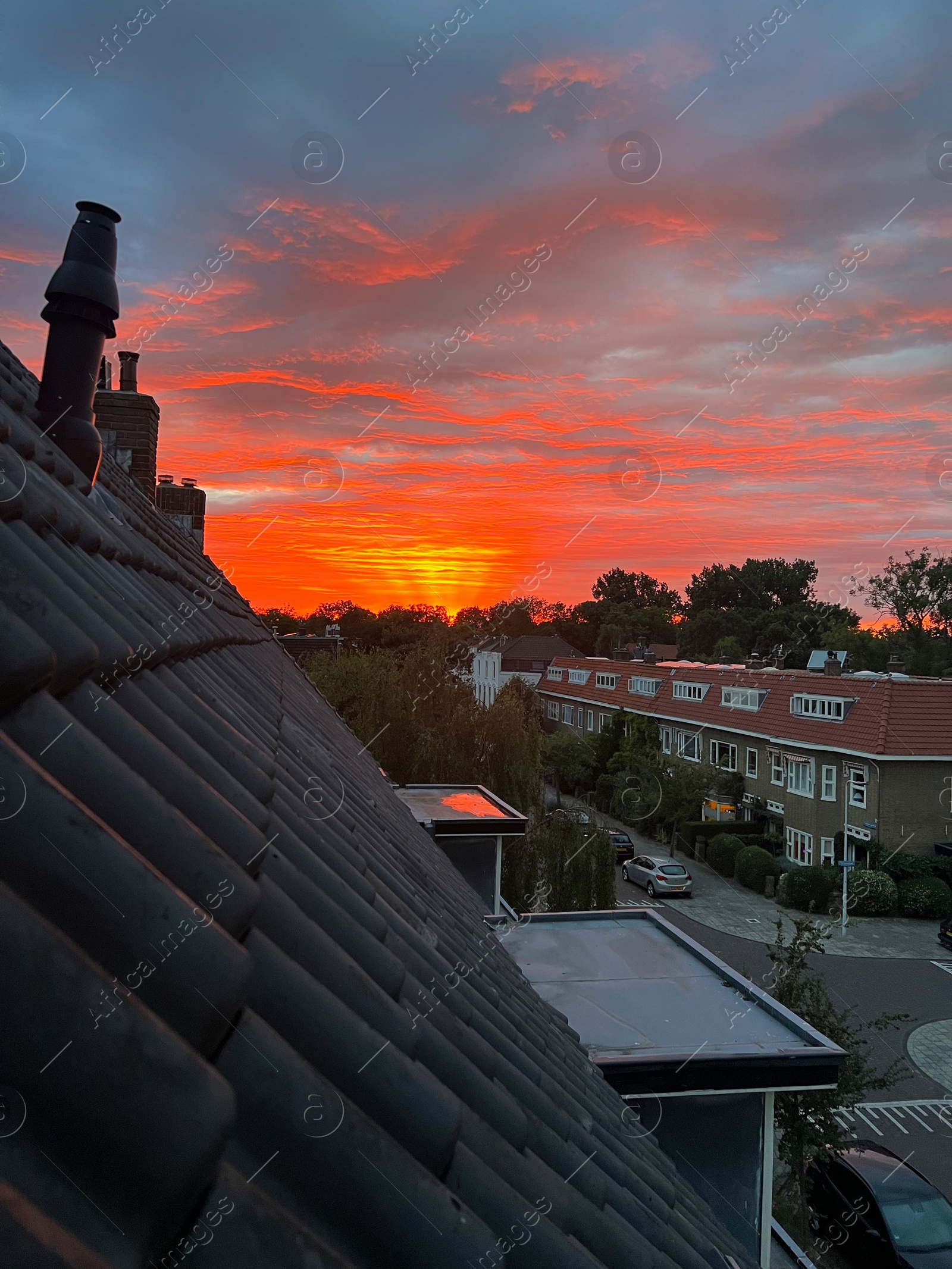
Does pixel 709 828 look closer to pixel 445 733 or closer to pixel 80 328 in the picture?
pixel 445 733

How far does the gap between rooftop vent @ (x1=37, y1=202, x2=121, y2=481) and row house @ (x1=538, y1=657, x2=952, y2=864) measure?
1172 inches

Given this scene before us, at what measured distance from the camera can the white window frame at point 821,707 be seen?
102 ft

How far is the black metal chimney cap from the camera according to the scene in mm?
3252

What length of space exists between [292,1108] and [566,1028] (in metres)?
2.85

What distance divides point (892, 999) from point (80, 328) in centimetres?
2365

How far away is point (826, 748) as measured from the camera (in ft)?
99.1

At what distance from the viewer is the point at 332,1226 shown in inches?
37.1

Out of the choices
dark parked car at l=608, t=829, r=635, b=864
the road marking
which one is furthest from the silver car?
the road marking

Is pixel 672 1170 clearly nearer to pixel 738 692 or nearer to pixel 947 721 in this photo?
pixel 947 721

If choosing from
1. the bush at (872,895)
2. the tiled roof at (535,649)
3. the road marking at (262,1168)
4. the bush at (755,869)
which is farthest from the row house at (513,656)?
the road marking at (262,1168)

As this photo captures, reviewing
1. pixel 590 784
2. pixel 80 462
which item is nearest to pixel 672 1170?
pixel 80 462

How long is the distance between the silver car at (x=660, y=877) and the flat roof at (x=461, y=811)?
15.2 metres

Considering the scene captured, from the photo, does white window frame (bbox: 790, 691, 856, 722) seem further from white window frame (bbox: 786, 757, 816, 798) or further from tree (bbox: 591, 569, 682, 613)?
tree (bbox: 591, 569, 682, 613)

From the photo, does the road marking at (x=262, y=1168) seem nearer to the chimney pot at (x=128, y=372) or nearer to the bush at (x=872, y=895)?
the chimney pot at (x=128, y=372)
